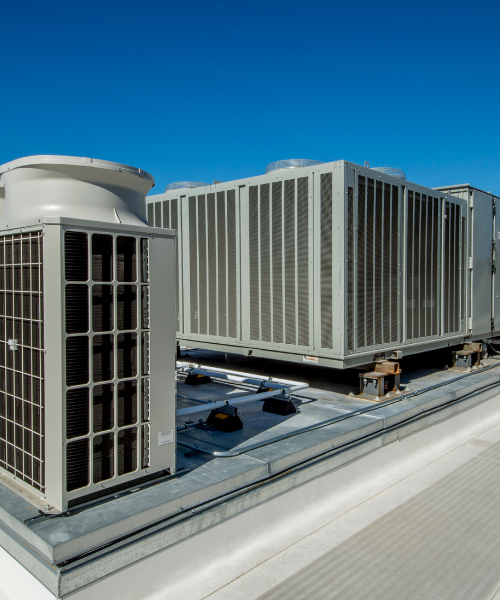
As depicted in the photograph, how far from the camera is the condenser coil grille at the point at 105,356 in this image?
283 cm

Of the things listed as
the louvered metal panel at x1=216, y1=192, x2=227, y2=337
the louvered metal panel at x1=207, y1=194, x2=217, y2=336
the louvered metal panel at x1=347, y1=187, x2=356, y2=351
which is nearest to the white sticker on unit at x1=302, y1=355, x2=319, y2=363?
the louvered metal panel at x1=347, y1=187, x2=356, y2=351

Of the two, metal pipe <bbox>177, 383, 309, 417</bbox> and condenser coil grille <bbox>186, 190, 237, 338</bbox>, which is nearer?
metal pipe <bbox>177, 383, 309, 417</bbox>

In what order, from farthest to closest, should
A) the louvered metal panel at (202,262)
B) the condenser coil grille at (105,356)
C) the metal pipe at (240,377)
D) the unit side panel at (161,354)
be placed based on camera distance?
1. the louvered metal panel at (202,262)
2. the metal pipe at (240,377)
3. the unit side panel at (161,354)
4. the condenser coil grille at (105,356)

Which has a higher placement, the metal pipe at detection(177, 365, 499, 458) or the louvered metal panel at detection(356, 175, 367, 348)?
the louvered metal panel at detection(356, 175, 367, 348)

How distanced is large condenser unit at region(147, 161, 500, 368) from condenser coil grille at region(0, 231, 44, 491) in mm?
3633

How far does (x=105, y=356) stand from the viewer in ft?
9.78

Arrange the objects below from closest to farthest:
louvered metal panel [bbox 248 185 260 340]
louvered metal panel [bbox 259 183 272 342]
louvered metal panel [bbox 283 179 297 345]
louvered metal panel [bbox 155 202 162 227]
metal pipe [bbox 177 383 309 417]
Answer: metal pipe [bbox 177 383 309 417] < louvered metal panel [bbox 283 179 297 345] < louvered metal panel [bbox 259 183 272 342] < louvered metal panel [bbox 248 185 260 340] < louvered metal panel [bbox 155 202 162 227]

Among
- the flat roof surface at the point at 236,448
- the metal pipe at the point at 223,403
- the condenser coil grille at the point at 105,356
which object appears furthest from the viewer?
the metal pipe at the point at 223,403

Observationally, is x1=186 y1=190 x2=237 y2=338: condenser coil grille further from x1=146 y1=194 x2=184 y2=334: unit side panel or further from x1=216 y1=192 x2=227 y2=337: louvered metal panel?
x1=146 y1=194 x2=184 y2=334: unit side panel

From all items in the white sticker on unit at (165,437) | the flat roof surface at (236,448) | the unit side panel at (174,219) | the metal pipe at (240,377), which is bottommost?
the flat roof surface at (236,448)

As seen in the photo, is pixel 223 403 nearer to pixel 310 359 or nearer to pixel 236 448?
pixel 236 448

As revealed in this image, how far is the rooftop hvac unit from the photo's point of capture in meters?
2.80

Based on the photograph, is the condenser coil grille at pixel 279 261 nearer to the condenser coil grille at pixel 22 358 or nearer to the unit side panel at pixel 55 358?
the condenser coil grille at pixel 22 358

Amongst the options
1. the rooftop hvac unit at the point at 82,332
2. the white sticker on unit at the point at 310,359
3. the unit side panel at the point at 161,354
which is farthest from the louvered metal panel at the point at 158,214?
the unit side panel at the point at 161,354
